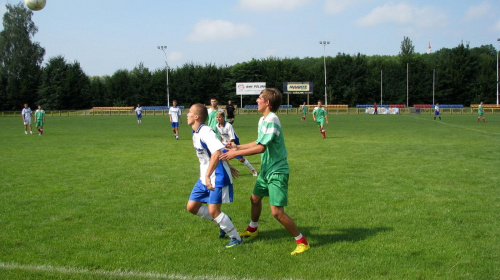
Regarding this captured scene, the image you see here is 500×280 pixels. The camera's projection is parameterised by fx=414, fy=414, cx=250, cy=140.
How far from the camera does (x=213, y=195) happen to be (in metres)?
5.25

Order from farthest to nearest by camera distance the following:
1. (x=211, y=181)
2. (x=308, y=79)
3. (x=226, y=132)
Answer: (x=308, y=79) < (x=226, y=132) < (x=211, y=181)

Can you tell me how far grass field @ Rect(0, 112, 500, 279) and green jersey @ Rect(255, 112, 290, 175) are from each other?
3.42ft

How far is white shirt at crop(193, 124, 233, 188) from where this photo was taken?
511 centimetres

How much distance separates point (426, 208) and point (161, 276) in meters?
4.79

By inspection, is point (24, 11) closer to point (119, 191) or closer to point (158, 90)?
point (158, 90)

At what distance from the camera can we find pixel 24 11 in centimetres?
7150

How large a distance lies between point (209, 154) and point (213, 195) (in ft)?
1.73

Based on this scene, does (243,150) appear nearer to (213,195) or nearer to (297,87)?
(213,195)

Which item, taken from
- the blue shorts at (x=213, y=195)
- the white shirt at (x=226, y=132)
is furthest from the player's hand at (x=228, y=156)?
the white shirt at (x=226, y=132)

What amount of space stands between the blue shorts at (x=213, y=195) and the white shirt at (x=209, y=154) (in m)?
0.07

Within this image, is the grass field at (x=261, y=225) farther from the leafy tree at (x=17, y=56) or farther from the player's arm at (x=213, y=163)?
the leafy tree at (x=17, y=56)

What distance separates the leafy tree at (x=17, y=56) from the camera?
7081 centimetres

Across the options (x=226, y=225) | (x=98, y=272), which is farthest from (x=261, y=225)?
(x=98, y=272)

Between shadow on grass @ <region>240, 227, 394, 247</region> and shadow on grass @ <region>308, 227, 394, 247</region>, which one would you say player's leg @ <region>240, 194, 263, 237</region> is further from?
shadow on grass @ <region>308, 227, 394, 247</region>
